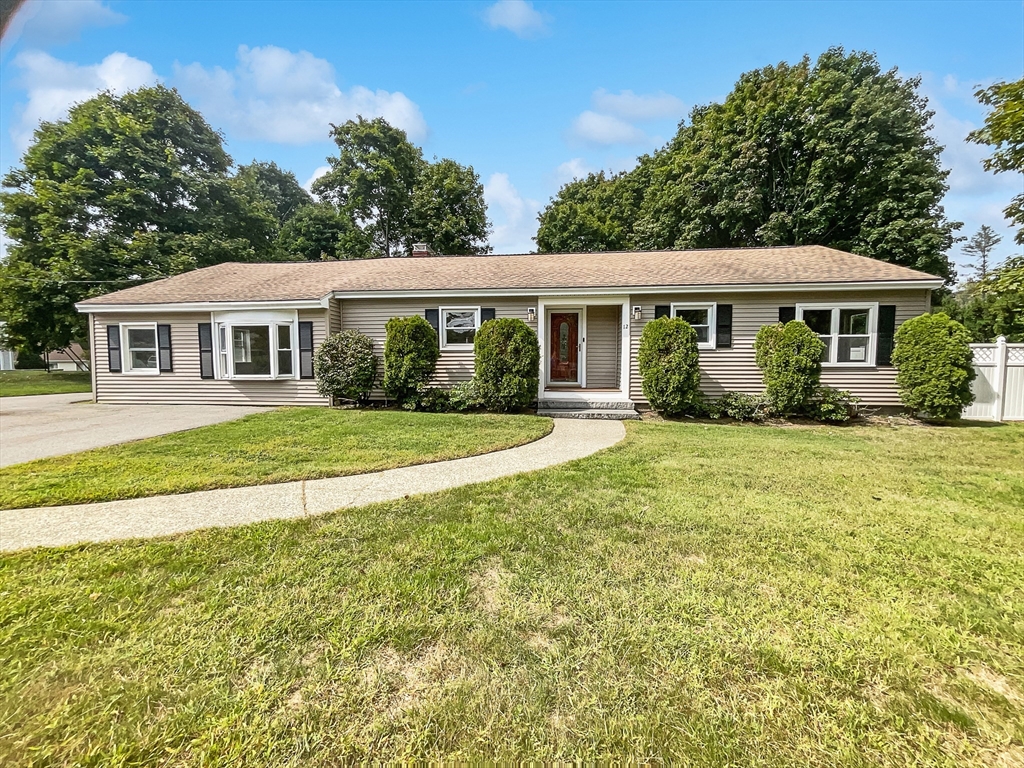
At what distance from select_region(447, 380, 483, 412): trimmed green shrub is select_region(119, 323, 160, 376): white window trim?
8061 millimetres

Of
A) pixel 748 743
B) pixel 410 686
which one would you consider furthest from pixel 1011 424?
pixel 410 686

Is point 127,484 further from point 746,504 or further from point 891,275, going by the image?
point 891,275

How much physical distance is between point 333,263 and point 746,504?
49.1 feet

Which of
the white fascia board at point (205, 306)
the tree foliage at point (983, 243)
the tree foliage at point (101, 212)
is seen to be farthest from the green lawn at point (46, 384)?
the tree foliage at point (983, 243)

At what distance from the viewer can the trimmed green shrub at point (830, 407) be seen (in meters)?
9.11

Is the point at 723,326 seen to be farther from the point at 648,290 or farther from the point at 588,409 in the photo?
the point at 588,409

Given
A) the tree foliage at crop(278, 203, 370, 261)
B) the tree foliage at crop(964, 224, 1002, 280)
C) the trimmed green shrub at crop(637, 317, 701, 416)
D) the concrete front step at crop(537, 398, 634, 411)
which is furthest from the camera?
the tree foliage at crop(964, 224, 1002, 280)

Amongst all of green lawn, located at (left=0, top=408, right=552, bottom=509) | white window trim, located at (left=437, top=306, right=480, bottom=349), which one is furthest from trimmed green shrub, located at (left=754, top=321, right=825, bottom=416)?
white window trim, located at (left=437, top=306, right=480, bottom=349)

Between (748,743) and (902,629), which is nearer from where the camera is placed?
(748,743)

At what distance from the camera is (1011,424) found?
8.95m

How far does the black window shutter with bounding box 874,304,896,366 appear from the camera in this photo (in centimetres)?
962

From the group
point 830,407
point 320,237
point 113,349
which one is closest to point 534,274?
point 830,407

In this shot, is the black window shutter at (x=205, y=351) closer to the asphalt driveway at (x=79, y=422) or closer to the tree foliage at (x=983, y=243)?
the asphalt driveway at (x=79, y=422)

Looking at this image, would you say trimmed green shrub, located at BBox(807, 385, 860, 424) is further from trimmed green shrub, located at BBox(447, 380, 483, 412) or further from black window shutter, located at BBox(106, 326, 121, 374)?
black window shutter, located at BBox(106, 326, 121, 374)
